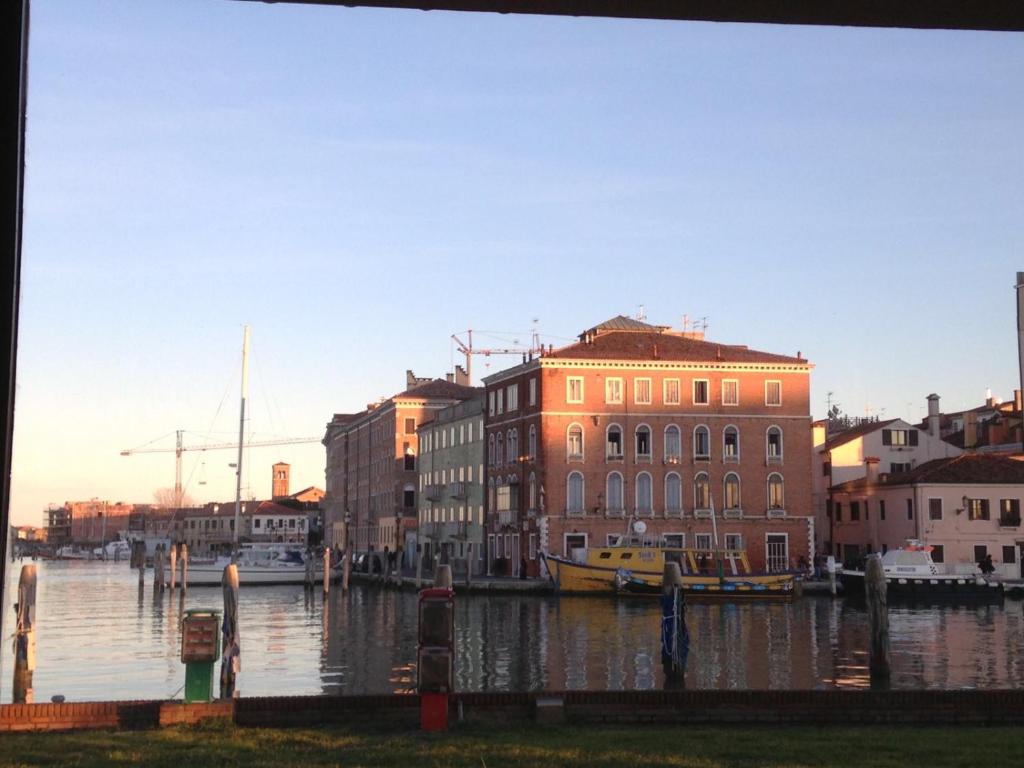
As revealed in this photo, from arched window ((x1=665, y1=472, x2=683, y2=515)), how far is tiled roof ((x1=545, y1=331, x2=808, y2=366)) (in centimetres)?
591

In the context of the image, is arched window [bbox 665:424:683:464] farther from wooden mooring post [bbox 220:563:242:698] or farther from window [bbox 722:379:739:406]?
wooden mooring post [bbox 220:563:242:698]

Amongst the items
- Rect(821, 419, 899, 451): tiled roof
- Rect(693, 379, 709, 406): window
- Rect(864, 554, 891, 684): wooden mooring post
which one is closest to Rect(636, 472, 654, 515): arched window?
Rect(693, 379, 709, 406): window

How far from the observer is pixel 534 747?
10195mm

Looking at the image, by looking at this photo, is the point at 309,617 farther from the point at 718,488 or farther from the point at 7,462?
the point at 7,462

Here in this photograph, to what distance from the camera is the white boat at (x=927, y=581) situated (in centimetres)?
5169

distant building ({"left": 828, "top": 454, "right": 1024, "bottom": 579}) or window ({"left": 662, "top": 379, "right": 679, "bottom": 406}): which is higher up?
window ({"left": 662, "top": 379, "right": 679, "bottom": 406})

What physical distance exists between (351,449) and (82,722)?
98.1 m

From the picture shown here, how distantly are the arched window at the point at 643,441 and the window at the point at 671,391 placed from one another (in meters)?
1.81

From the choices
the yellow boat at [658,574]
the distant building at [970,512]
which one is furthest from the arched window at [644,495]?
the distant building at [970,512]

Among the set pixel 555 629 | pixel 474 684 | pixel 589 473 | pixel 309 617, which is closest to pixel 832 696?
pixel 474 684

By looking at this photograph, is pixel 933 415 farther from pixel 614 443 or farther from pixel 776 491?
pixel 614 443

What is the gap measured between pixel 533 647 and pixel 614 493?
3251 cm

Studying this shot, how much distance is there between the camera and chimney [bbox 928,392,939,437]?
71.7 meters

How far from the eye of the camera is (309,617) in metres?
43.2
